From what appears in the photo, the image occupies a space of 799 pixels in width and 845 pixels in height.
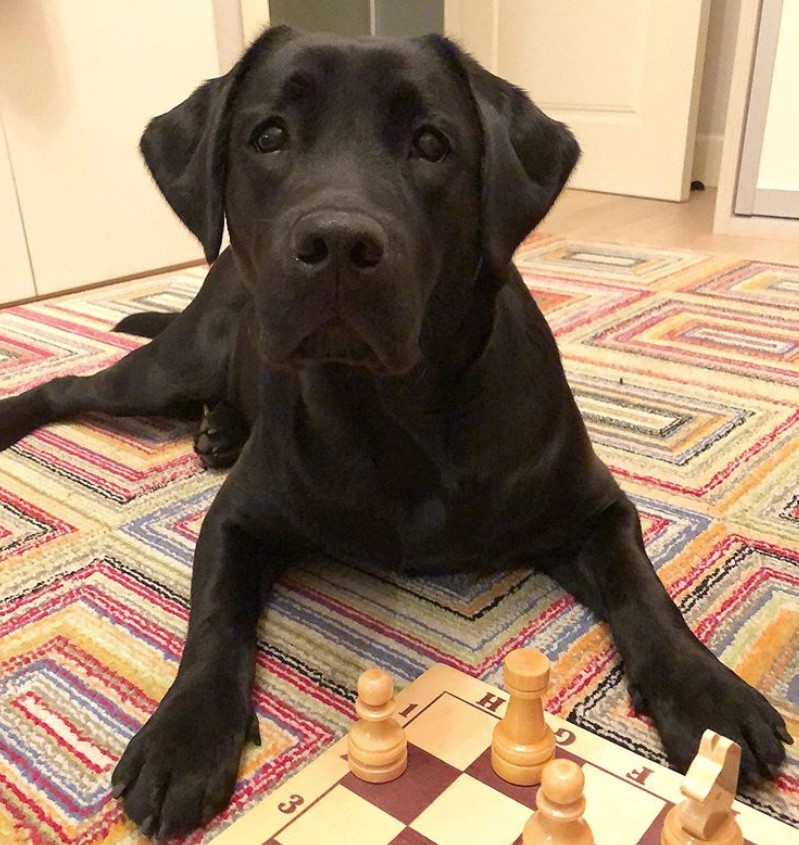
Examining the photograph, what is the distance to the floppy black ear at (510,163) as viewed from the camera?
93 cm

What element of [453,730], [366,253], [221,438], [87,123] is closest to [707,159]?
[87,123]

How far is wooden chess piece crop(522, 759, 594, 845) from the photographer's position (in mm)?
558

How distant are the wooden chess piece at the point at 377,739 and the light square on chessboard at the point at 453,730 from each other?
0.04 meters

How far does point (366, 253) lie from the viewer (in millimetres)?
771

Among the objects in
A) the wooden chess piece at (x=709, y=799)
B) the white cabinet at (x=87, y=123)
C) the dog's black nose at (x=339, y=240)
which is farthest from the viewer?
the white cabinet at (x=87, y=123)

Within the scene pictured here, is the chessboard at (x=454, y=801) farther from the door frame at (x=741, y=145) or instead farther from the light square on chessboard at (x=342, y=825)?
the door frame at (x=741, y=145)

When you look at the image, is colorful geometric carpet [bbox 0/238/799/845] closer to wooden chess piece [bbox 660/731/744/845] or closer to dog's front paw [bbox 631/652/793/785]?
dog's front paw [bbox 631/652/793/785]

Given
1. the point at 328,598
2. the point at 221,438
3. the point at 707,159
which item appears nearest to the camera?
the point at 328,598

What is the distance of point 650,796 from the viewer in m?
0.68

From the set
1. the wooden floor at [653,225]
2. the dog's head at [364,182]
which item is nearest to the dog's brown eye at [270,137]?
the dog's head at [364,182]

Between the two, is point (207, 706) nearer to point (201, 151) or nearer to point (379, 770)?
point (379, 770)

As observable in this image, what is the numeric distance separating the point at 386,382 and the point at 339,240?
0.24m

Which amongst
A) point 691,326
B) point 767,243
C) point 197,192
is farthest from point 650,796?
point 767,243

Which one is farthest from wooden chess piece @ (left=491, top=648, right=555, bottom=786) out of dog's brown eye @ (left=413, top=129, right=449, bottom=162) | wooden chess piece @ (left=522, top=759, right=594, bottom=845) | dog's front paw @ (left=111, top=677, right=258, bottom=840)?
dog's brown eye @ (left=413, top=129, right=449, bottom=162)
